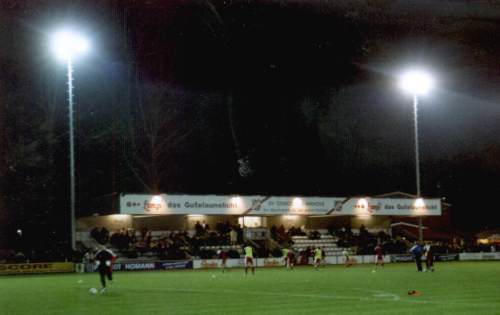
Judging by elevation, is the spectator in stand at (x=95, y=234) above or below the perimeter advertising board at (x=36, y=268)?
above

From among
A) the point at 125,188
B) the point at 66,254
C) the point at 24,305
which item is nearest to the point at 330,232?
the point at 125,188

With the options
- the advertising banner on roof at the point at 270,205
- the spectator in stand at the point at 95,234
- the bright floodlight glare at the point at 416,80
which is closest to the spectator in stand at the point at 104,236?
the spectator in stand at the point at 95,234

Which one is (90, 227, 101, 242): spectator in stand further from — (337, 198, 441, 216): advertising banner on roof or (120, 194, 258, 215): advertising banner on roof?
(337, 198, 441, 216): advertising banner on roof

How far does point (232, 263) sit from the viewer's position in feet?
174

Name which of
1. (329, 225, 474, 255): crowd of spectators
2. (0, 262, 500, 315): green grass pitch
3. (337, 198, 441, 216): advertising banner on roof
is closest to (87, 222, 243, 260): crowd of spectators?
(329, 225, 474, 255): crowd of spectators

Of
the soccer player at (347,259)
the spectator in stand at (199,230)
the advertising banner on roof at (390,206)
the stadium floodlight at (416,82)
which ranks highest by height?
the stadium floodlight at (416,82)

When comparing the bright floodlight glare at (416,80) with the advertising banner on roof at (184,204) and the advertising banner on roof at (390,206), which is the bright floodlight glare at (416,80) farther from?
the advertising banner on roof at (184,204)

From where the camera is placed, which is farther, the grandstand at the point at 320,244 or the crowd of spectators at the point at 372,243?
the crowd of spectators at the point at 372,243

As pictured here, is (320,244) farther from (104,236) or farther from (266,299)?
(266,299)

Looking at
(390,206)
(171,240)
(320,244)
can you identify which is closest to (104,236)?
(171,240)

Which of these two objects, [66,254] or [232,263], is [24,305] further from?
[232,263]

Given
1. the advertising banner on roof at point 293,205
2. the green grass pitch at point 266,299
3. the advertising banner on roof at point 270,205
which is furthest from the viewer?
the advertising banner on roof at point 293,205

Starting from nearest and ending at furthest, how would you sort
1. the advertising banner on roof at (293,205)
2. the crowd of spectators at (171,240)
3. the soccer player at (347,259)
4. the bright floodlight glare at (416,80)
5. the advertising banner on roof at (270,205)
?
the soccer player at (347,259)
the bright floodlight glare at (416,80)
the crowd of spectators at (171,240)
the advertising banner on roof at (270,205)
the advertising banner on roof at (293,205)

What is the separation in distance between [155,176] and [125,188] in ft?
10.3
